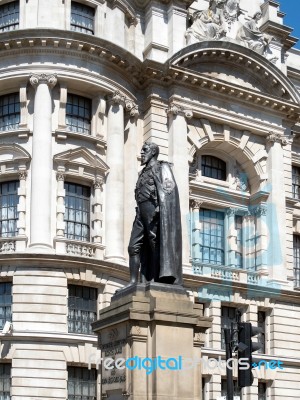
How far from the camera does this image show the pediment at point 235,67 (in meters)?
39.6

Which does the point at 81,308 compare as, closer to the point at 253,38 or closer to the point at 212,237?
the point at 212,237

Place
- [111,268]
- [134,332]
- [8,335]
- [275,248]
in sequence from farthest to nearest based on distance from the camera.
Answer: [275,248]
[111,268]
[8,335]
[134,332]

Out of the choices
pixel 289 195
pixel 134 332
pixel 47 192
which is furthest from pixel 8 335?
pixel 134 332

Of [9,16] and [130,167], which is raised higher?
[9,16]

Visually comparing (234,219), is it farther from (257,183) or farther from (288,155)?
(288,155)

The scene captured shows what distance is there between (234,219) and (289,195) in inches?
144

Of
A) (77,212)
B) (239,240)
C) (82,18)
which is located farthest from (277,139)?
(77,212)

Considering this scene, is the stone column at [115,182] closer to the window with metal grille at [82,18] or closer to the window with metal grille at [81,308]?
the window with metal grille at [81,308]

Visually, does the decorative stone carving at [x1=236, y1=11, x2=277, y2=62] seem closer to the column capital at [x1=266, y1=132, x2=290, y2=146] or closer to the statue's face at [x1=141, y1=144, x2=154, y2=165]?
the column capital at [x1=266, y1=132, x2=290, y2=146]

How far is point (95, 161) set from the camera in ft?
120

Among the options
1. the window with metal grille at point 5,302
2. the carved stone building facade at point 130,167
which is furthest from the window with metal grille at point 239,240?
the window with metal grille at point 5,302

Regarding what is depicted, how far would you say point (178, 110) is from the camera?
39.0m

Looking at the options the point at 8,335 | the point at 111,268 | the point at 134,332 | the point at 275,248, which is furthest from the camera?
the point at 275,248

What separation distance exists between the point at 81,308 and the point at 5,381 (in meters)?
4.20
